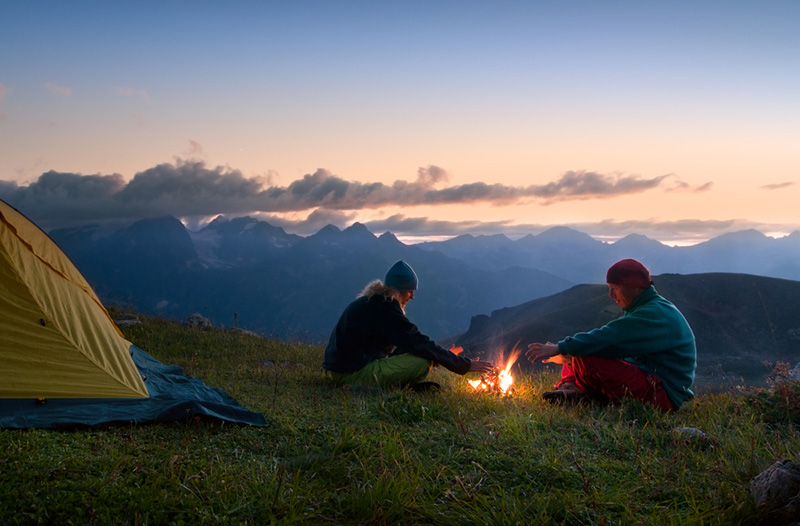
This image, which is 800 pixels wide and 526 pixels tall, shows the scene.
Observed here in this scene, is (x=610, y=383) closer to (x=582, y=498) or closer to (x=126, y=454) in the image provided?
(x=582, y=498)

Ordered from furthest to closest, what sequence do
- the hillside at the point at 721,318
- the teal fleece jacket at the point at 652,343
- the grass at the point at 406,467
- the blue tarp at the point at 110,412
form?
the hillside at the point at 721,318 → the teal fleece jacket at the point at 652,343 → the blue tarp at the point at 110,412 → the grass at the point at 406,467

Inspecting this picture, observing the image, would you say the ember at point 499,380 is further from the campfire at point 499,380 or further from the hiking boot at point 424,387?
the hiking boot at point 424,387

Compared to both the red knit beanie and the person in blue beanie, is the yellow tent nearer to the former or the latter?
the person in blue beanie

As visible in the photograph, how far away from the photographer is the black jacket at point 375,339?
804 centimetres

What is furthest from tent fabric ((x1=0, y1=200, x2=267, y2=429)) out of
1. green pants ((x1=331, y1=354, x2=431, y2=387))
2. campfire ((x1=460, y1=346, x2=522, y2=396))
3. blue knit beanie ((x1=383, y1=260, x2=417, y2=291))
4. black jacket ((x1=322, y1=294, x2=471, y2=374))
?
campfire ((x1=460, y1=346, x2=522, y2=396))

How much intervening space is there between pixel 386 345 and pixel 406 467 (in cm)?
457

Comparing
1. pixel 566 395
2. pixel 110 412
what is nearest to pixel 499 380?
pixel 566 395

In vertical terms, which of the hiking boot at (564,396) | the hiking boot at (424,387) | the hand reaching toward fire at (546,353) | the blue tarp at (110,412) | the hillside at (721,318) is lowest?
the hillside at (721,318)

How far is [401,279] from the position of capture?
8.39 m

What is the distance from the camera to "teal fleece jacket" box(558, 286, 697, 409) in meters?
6.66

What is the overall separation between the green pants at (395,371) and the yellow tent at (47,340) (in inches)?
125

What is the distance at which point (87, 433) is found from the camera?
4.99 m

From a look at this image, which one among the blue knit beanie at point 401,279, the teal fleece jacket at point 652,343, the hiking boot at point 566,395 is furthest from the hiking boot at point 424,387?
the teal fleece jacket at point 652,343

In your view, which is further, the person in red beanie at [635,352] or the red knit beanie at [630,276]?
the red knit beanie at [630,276]
